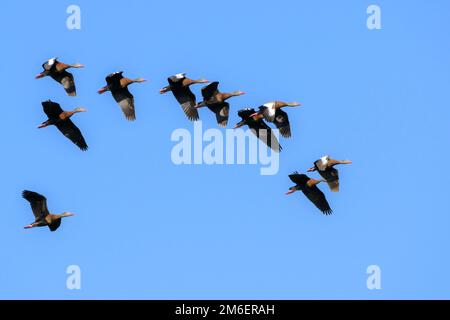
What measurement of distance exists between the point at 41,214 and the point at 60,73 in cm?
545

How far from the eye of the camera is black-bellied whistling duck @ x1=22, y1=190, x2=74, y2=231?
4053 cm

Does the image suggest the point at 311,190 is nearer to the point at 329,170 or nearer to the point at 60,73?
Answer: the point at 329,170

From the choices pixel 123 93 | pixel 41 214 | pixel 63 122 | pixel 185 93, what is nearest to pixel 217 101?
Answer: pixel 185 93

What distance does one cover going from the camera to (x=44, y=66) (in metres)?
43.6

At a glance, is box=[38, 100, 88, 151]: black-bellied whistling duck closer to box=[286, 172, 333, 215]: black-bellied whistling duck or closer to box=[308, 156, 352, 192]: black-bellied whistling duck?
box=[286, 172, 333, 215]: black-bellied whistling duck

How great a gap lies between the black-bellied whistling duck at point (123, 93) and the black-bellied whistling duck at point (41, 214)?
4.74m

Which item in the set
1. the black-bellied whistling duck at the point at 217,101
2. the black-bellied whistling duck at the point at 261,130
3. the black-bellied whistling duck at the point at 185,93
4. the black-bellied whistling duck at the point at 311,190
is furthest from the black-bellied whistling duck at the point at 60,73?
the black-bellied whistling duck at the point at 311,190

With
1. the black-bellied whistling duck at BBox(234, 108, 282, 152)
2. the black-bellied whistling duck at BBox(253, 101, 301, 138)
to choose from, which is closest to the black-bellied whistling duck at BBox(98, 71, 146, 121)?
the black-bellied whistling duck at BBox(234, 108, 282, 152)
